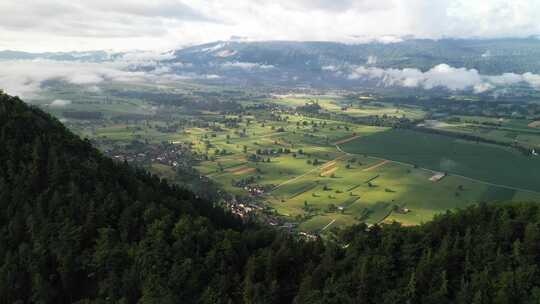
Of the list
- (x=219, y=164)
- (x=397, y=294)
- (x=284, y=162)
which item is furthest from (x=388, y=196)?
(x=397, y=294)

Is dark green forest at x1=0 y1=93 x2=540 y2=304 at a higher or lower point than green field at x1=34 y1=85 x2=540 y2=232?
higher

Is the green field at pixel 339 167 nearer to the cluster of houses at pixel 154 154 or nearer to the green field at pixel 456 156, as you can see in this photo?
the green field at pixel 456 156

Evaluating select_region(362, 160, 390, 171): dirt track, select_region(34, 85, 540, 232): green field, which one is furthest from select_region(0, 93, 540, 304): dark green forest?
select_region(362, 160, 390, 171): dirt track

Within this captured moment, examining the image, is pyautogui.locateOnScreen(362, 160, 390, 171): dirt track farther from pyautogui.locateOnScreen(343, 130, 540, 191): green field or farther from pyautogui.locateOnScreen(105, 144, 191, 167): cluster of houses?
pyautogui.locateOnScreen(105, 144, 191, 167): cluster of houses

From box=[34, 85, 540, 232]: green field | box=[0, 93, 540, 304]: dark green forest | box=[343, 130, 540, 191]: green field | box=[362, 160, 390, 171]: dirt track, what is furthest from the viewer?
box=[362, 160, 390, 171]: dirt track

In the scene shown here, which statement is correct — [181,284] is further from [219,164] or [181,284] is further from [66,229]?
[219,164]

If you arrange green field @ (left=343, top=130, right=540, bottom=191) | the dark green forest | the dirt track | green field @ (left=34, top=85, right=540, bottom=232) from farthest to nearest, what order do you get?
1. the dirt track
2. green field @ (left=343, top=130, right=540, bottom=191)
3. green field @ (left=34, top=85, right=540, bottom=232)
4. the dark green forest

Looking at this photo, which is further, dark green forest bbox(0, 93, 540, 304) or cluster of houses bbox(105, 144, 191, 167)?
cluster of houses bbox(105, 144, 191, 167)

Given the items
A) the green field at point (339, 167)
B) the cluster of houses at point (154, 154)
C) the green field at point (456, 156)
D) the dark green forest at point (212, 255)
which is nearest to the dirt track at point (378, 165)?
the green field at point (339, 167)

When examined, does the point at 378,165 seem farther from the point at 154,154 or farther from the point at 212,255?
the point at 212,255
